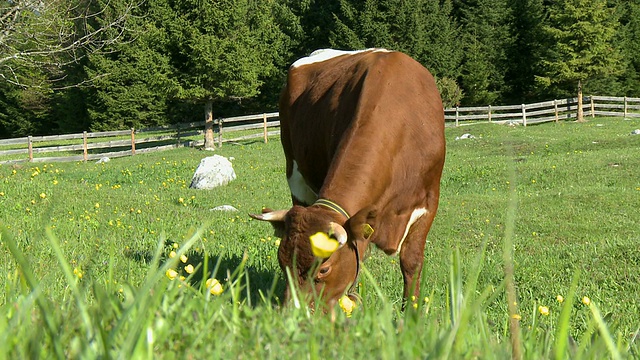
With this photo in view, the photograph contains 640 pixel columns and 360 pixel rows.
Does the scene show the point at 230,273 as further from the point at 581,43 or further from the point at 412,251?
the point at 581,43

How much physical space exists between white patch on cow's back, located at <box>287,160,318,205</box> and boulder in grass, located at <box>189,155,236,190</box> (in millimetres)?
8025

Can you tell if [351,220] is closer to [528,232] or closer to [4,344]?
[4,344]

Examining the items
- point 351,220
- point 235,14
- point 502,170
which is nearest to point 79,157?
point 235,14

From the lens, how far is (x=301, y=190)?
5828 mm

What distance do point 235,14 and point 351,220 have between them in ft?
94.6

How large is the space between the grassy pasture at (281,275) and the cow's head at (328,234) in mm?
228

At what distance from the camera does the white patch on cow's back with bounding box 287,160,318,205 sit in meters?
5.76

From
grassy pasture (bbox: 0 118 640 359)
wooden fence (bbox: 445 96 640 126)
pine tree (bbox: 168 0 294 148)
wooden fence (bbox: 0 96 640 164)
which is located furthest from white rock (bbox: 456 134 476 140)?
pine tree (bbox: 168 0 294 148)

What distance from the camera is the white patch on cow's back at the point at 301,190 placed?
5.76 m

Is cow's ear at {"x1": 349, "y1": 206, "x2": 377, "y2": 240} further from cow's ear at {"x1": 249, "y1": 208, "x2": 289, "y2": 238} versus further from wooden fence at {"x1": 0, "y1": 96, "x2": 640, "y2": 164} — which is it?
wooden fence at {"x1": 0, "y1": 96, "x2": 640, "y2": 164}

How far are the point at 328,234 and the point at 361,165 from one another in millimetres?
847

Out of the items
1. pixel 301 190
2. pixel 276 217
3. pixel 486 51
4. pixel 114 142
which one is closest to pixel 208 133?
pixel 114 142

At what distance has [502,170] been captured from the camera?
49.5 feet

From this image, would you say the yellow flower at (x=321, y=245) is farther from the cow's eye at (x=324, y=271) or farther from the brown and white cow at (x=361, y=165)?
the cow's eye at (x=324, y=271)
